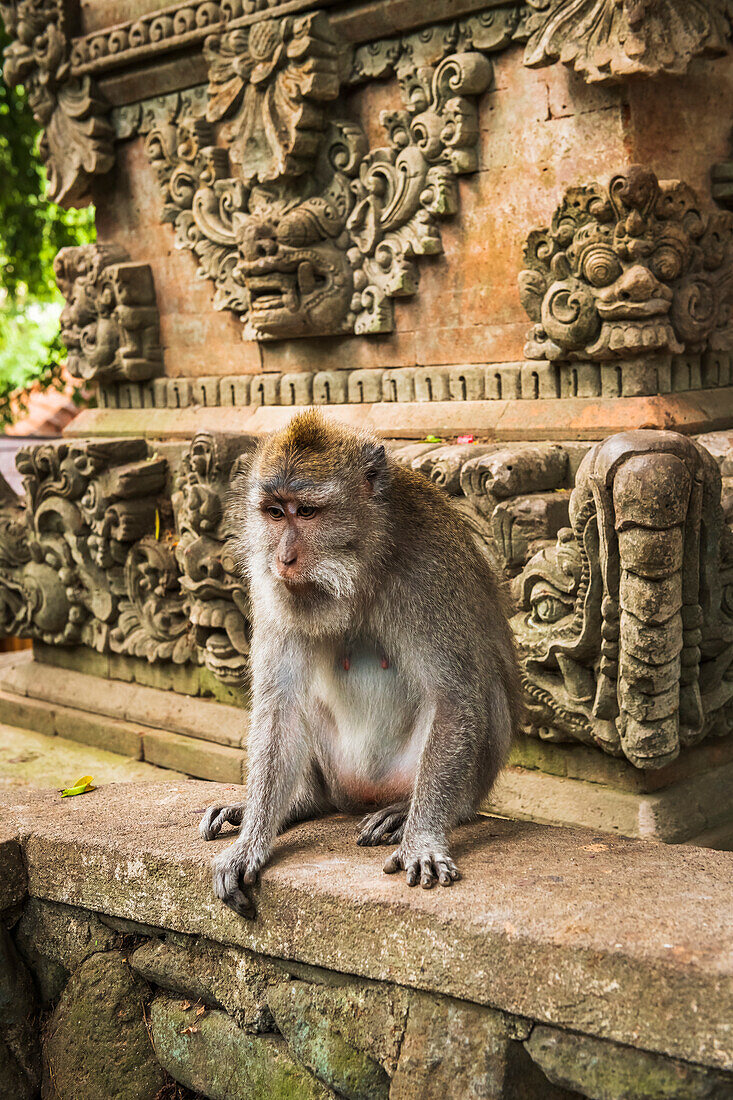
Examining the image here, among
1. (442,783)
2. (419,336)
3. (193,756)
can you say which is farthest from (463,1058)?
(193,756)

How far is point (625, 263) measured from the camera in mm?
5098

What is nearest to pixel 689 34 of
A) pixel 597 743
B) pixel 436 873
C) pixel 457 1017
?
pixel 597 743

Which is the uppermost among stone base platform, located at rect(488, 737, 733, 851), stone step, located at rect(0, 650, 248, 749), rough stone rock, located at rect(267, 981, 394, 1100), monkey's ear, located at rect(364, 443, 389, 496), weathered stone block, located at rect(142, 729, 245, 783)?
monkey's ear, located at rect(364, 443, 389, 496)

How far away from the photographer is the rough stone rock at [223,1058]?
303cm

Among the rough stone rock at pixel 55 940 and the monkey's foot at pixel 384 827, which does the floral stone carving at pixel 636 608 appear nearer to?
the monkey's foot at pixel 384 827

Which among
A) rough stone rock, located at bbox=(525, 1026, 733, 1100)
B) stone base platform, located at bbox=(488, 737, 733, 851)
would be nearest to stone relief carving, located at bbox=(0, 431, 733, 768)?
stone base platform, located at bbox=(488, 737, 733, 851)

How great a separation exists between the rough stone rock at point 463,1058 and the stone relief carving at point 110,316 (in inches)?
228

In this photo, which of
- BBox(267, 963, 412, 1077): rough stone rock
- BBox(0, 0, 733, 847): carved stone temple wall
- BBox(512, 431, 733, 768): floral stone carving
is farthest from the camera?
BBox(0, 0, 733, 847): carved stone temple wall

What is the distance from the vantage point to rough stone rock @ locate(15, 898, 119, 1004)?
11.3 ft

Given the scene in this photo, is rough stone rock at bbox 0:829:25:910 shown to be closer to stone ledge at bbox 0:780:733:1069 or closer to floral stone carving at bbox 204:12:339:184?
stone ledge at bbox 0:780:733:1069

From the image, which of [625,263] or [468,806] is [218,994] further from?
[625,263]

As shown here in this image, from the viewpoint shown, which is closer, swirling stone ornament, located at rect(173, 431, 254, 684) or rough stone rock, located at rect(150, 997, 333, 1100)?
rough stone rock, located at rect(150, 997, 333, 1100)

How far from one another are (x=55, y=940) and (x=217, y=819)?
61 cm

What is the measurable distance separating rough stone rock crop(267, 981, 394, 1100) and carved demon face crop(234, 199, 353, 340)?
4.23 metres
